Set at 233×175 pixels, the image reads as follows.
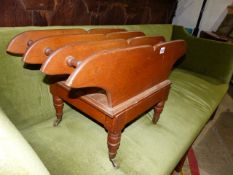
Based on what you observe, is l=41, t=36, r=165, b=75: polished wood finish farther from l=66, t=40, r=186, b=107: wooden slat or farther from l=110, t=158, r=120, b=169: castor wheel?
l=110, t=158, r=120, b=169: castor wheel

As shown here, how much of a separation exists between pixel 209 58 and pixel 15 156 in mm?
1721

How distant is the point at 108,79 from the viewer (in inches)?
25.0

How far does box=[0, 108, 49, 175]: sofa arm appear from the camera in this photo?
1.42 feet

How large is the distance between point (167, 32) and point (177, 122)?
3.55 feet

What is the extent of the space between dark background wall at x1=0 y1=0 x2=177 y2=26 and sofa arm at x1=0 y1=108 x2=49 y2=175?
0.63 meters

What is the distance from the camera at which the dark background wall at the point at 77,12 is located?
0.96m

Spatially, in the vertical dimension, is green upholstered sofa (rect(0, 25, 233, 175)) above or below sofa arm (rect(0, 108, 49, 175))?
below

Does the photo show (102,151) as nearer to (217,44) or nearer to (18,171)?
(18,171)

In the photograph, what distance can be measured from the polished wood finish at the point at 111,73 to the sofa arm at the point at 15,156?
188 mm

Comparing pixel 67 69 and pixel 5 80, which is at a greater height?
pixel 67 69

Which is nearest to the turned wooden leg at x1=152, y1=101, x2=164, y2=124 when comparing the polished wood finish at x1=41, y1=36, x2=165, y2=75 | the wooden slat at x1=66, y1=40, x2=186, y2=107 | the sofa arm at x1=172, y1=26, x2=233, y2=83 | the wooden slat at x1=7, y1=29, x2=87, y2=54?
the wooden slat at x1=66, y1=40, x2=186, y2=107

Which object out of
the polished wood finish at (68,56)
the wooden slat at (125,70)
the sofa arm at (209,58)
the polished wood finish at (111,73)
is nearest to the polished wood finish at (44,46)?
the polished wood finish at (111,73)

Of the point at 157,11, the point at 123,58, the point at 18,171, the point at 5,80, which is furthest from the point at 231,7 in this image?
the point at 18,171

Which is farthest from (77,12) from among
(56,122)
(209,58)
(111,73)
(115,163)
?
(209,58)
